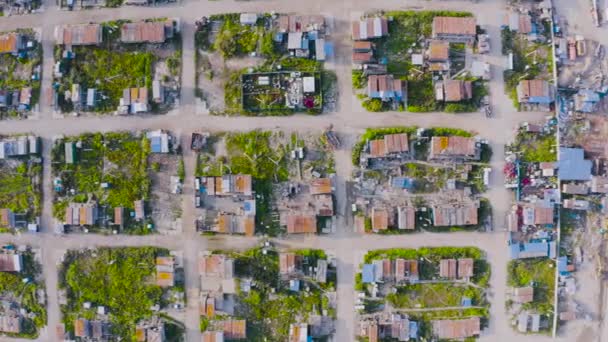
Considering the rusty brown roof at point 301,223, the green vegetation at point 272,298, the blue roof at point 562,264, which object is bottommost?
the green vegetation at point 272,298

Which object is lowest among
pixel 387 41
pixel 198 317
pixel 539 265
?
pixel 198 317

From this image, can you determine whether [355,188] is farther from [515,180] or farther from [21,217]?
[21,217]

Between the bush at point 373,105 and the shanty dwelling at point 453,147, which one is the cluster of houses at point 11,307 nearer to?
the bush at point 373,105

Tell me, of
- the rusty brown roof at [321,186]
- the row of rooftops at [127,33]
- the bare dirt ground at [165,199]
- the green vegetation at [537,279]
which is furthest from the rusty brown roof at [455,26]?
the bare dirt ground at [165,199]

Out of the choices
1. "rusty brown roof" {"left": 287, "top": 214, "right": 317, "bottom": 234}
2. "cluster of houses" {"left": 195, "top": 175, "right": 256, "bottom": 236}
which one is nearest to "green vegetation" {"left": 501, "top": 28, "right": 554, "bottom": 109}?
"rusty brown roof" {"left": 287, "top": 214, "right": 317, "bottom": 234}

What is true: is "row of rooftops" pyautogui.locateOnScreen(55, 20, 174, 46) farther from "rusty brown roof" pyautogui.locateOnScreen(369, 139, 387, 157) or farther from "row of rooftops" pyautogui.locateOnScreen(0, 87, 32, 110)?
"rusty brown roof" pyautogui.locateOnScreen(369, 139, 387, 157)

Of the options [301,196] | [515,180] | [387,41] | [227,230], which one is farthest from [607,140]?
[227,230]

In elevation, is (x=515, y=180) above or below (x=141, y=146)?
below
